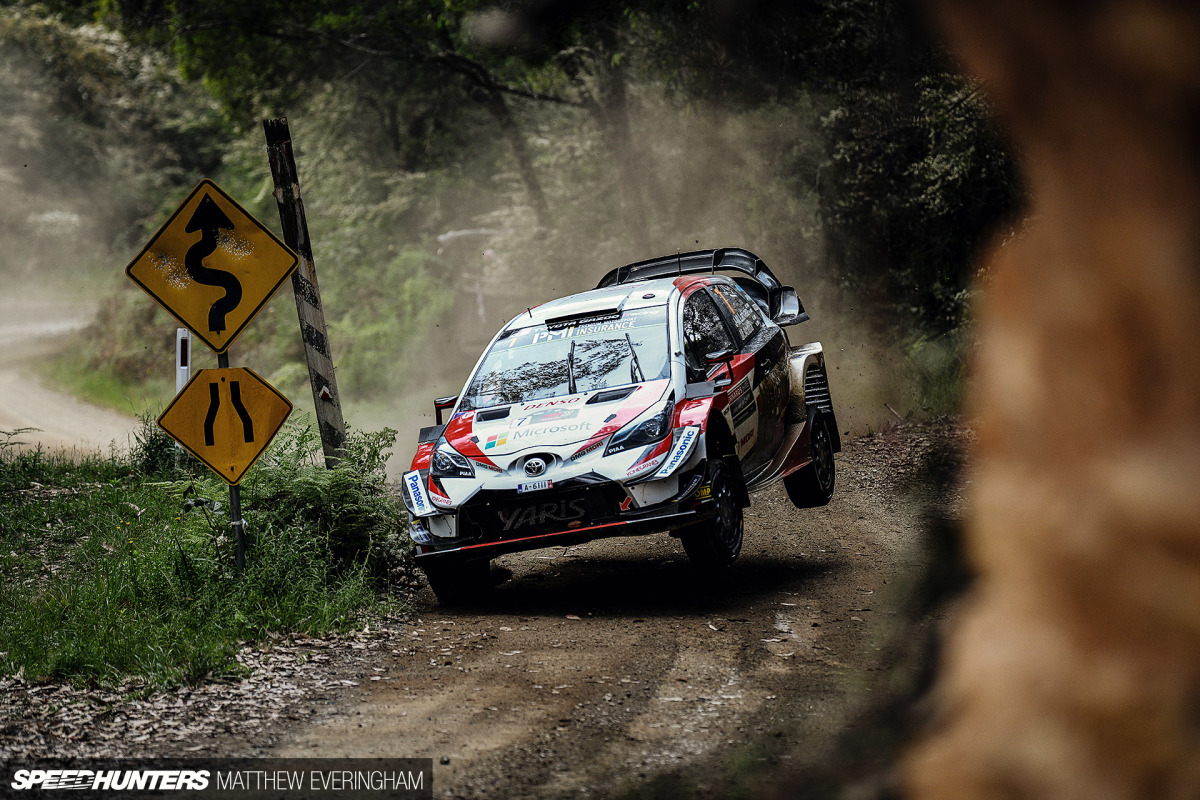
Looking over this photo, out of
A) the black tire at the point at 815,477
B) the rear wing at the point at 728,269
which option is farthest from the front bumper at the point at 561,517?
the rear wing at the point at 728,269

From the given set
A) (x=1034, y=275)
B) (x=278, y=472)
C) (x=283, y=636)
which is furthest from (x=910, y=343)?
(x=1034, y=275)

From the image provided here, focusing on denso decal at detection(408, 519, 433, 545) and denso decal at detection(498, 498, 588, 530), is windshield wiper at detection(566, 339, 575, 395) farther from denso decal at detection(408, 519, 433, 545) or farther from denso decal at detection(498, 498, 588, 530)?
denso decal at detection(408, 519, 433, 545)

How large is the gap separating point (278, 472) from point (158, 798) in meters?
4.27

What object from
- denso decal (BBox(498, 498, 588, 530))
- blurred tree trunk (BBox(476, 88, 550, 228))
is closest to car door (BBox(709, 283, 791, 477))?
denso decal (BBox(498, 498, 588, 530))

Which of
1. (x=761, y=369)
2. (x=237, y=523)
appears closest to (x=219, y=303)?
(x=237, y=523)

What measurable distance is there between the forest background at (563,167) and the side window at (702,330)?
606 centimetres

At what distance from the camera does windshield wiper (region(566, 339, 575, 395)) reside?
26.0ft

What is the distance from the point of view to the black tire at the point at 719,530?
23.7 feet

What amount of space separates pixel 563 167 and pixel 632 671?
58.8ft

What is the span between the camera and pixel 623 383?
25.6ft

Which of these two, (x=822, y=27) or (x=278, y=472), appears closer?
(x=278, y=472)

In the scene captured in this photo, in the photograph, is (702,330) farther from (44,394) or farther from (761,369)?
(44,394)

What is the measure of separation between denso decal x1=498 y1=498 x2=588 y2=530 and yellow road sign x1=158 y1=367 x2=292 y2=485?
5.46ft

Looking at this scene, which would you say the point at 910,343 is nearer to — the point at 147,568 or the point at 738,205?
the point at 738,205
